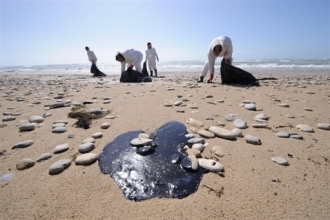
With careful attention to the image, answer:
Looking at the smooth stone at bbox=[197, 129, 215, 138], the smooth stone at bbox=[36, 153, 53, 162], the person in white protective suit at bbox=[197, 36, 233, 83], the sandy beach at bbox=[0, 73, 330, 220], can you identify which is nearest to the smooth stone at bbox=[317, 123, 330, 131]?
the sandy beach at bbox=[0, 73, 330, 220]

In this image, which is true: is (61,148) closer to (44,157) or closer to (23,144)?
(44,157)

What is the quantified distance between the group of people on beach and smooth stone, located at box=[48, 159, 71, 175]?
5996 mm

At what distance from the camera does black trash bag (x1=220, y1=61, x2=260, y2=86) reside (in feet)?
21.9

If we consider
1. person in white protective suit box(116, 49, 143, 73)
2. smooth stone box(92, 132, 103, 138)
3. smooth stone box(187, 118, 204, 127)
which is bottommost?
smooth stone box(92, 132, 103, 138)

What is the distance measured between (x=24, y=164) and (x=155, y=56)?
10665 millimetres

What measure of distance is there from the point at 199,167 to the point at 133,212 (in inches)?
28.5

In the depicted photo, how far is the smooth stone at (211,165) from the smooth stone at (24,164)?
5.40 feet

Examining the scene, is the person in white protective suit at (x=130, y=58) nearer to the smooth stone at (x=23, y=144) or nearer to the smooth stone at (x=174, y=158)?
the smooth stone at (x=23, y=144)

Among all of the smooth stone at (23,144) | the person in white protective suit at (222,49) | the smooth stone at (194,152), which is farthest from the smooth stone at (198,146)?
the person in white protective suit at (222,49)

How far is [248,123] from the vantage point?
2.94 m

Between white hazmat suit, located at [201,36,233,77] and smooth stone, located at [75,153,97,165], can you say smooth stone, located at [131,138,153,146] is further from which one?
white hazmat suit, located at [201,36,233,77]

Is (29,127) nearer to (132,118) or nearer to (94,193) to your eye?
(132,118)

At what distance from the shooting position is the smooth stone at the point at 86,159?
2.01 meters

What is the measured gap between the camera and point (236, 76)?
6.83 metres
